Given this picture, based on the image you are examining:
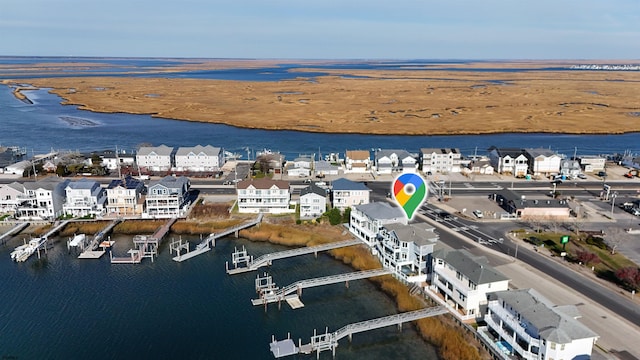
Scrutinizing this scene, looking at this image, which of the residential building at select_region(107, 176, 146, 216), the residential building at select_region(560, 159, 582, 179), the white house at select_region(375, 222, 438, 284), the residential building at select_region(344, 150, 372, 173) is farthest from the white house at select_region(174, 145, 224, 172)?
the residential building at select_region(560, 159, 582, 179)

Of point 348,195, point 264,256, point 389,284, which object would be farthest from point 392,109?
point 389,284

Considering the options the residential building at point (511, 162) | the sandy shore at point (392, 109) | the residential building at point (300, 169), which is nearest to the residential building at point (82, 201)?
the residential building at point (300, 169)

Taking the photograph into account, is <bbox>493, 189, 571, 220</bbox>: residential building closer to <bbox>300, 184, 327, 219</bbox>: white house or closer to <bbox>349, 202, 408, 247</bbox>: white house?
<bbox>349, 202, 408, 247</bbox>: white house

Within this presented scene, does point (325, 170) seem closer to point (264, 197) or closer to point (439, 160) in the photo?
point (439, 160)

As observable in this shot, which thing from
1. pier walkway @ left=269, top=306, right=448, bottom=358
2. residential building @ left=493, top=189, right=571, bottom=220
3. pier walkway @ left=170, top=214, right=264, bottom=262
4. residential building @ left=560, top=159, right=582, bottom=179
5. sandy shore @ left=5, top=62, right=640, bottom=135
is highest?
sandy shore @ left=5, top=62, right=640, bottom=135

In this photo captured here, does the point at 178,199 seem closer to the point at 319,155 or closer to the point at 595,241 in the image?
the point at 319,155

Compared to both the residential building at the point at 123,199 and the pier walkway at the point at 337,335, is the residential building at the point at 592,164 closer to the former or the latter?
the pier walkway at the point at 337,335
